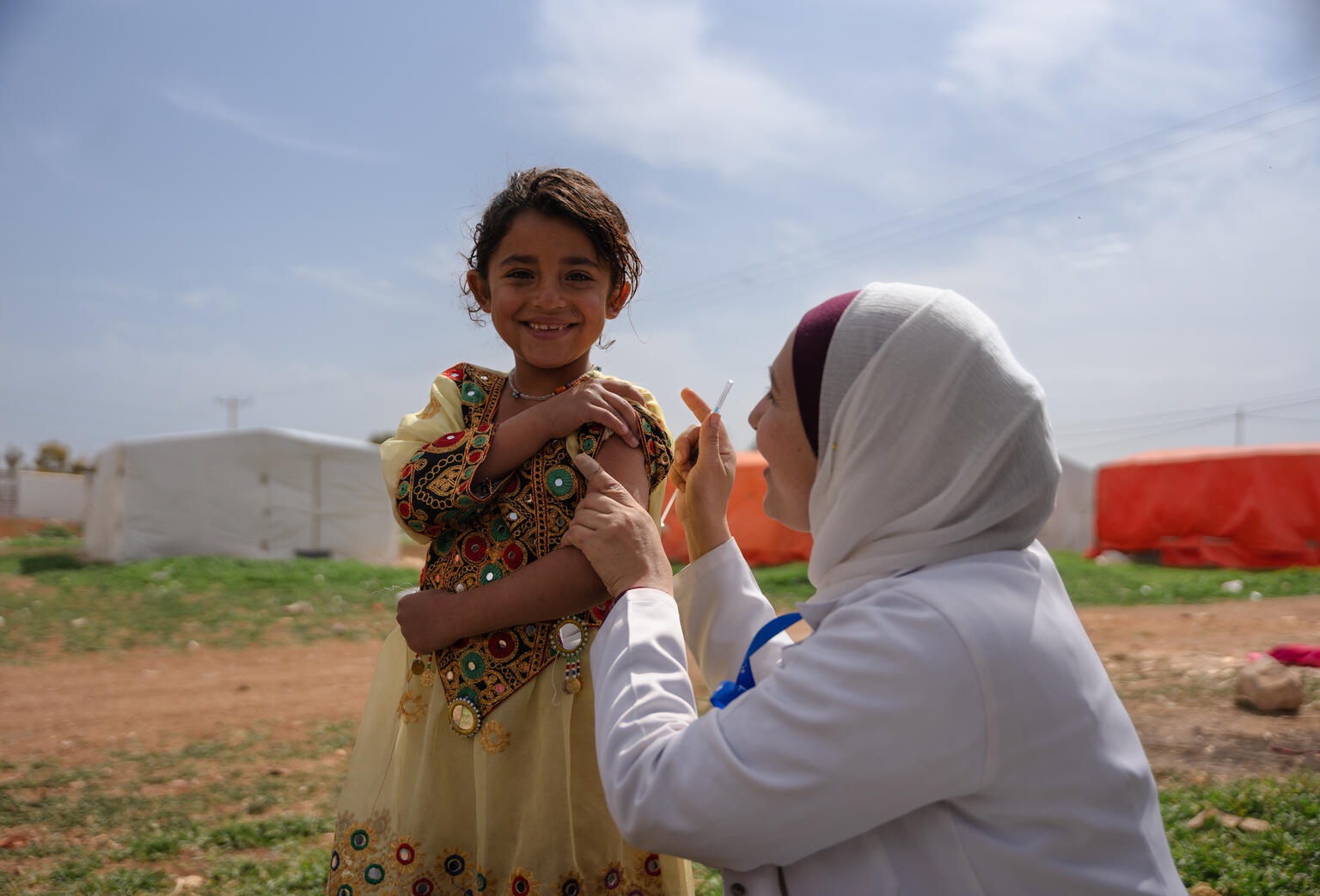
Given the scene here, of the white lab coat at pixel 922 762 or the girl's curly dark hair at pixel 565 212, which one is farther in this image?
the girl's curly dark hair at pixel 565 212

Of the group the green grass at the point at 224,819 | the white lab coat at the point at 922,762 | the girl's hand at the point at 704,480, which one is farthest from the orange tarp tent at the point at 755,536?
the white lab coat at the point at 922,762

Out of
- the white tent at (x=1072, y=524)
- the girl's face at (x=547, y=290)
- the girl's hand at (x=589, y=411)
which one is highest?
the girl's face at (x=547, y=290)

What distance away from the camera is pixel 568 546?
185cm

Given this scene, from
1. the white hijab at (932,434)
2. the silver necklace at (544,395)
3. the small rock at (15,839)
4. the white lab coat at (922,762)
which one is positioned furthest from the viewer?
the small rock at (15,839)

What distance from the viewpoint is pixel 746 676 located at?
1.73 metres

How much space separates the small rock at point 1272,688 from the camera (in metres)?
5.69

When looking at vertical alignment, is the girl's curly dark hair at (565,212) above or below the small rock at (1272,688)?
above

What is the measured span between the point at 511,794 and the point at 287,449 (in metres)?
18.1

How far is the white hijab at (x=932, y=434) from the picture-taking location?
4.83ft

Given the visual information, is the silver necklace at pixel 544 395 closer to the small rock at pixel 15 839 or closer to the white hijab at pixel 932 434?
the white hijab at pixel 932 434

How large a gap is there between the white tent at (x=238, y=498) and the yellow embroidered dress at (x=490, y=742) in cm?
1716

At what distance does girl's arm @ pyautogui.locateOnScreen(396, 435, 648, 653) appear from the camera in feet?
6.04

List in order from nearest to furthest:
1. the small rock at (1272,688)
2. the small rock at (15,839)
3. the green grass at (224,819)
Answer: the green grass at (224,819) < the small rock at (15,839) < the small rock at (1272,688)

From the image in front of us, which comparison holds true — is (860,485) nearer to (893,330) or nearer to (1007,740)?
(893,330)
